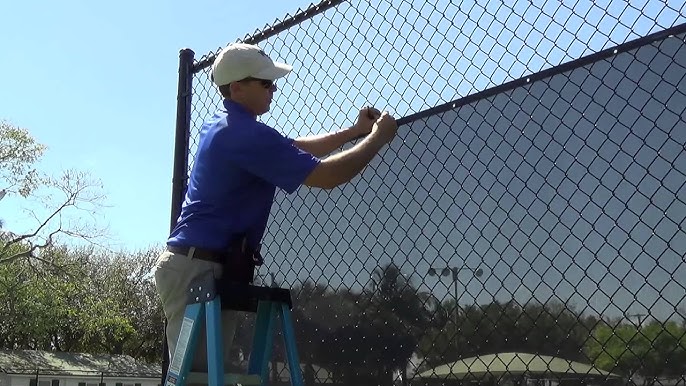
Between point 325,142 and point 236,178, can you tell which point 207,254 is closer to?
point 236,178

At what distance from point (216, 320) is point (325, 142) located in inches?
39.2

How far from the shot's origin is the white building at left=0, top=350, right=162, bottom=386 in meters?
31.5

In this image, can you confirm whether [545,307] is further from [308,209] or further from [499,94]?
[308,209]

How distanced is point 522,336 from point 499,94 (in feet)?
2.74

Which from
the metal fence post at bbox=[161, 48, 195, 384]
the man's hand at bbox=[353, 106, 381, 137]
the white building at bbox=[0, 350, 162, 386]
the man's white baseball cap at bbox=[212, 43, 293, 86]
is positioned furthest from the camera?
the white building at bbox=[0, 350, 162, 386]

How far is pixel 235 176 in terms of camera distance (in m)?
2.39

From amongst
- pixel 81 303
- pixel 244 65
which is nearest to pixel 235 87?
pixel 244 65

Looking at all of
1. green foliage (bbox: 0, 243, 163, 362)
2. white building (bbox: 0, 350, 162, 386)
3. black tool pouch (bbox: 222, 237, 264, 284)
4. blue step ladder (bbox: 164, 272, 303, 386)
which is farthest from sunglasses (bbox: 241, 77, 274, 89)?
white building (bbox: 0, 350, 162, 386)

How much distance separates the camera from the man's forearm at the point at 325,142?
292 centimetres

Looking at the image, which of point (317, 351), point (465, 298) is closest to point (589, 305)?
point (465, 298)

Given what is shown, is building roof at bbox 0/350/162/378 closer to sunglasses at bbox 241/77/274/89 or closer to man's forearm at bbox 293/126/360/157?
man's forearm at bbox 293/126/360/157

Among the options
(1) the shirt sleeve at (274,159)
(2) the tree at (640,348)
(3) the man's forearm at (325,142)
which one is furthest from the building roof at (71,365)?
(2) the tree at (640,348)

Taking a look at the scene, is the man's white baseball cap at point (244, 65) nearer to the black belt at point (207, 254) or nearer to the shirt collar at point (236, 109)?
the shirt collar at point (236, 109)

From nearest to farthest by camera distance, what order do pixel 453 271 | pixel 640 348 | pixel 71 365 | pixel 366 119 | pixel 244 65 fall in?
pixel 640 348, pixel 244 65, pixel 453 271, pixel 366 119, pixel 71 365
